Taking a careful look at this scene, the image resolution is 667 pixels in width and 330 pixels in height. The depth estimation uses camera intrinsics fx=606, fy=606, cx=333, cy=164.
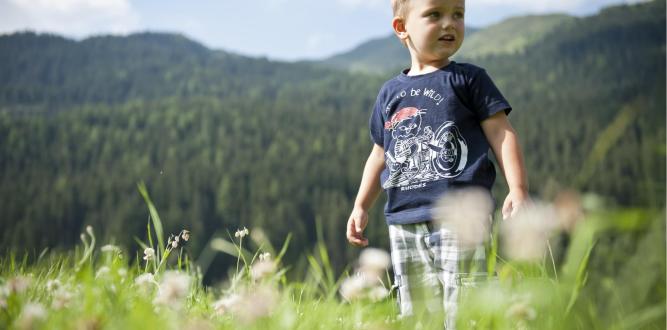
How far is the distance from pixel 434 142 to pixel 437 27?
20.5 inches

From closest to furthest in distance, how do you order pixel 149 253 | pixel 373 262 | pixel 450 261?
pixel 373 262 < pixel 149 253 < pixel 450 261

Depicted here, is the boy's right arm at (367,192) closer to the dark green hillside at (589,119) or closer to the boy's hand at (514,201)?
the boy's hand at (514,201)

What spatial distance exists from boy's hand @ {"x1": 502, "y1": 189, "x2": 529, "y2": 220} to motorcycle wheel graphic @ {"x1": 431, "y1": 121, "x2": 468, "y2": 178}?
0.35m

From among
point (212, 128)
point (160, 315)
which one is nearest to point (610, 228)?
point (160, 315)

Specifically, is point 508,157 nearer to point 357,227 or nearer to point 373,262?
point 357,227

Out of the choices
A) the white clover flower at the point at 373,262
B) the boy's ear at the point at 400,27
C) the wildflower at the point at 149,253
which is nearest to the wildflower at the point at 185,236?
the wildflower at the point at 149,253

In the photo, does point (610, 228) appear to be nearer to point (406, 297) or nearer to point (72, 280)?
point (72, 280)

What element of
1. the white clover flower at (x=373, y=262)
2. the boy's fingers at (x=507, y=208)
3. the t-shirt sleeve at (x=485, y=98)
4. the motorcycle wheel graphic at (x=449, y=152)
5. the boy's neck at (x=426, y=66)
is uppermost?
the boy's neck at (x=426, y=66)

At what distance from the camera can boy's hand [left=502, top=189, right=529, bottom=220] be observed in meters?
2.23

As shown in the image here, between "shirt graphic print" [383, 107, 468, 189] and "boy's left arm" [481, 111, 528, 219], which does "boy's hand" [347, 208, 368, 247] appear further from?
"boy's left arm" [481, 111, 528, 219]

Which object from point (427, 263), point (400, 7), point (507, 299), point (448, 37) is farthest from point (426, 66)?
point (507, 299)

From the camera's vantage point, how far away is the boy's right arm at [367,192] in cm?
290

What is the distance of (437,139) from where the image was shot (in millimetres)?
2670

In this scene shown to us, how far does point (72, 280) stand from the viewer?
6.11ft
